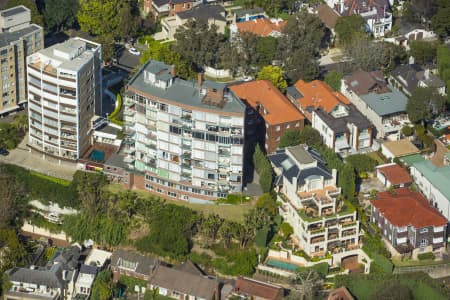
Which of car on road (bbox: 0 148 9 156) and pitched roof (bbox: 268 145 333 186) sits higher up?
pitched roof (bbox: 268 145 333 186)

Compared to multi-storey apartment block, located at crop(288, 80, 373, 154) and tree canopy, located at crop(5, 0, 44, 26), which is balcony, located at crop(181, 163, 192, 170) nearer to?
multi-storey apartment block, located at crop(288, 80, 373, 154)

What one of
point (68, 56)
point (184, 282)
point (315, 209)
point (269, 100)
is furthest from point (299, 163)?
point (68, 56)

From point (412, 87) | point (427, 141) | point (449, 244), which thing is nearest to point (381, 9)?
point (412, 87)

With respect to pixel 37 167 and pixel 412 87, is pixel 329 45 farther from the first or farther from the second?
pixel 37 167

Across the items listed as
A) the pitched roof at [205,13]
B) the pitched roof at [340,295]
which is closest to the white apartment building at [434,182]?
the pitched roof at [340,295]

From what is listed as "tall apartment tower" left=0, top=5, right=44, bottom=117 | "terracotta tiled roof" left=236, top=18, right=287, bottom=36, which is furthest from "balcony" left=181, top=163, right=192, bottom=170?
"terracotta tiled roof" left=236, top=18, right=287, bottom=36

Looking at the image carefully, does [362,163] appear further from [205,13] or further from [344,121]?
[205,13]

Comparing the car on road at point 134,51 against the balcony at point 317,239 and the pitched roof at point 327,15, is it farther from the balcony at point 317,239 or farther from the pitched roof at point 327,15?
the balcony at point 317,239
